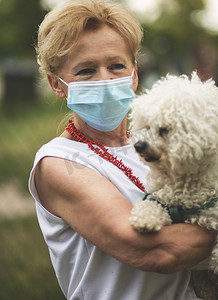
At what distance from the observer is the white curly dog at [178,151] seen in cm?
186

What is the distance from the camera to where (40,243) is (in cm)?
580

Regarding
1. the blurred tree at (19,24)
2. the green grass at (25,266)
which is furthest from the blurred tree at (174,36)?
the green grass at (25,266)

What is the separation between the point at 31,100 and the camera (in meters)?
20.4

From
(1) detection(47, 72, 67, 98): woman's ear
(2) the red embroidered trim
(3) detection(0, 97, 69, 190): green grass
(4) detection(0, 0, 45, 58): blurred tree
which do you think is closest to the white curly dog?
(2) the red embroidered trim

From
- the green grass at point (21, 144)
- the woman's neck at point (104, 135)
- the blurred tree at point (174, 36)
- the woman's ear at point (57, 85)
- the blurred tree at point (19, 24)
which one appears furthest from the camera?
the blurred tree at point (174, 36)

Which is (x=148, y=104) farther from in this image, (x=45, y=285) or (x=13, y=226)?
(x=13, y=226)

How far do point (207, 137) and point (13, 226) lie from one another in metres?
5.20

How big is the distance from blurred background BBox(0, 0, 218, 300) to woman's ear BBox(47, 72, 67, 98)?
0.75 feet

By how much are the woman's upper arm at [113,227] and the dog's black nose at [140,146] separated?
0.88 ft

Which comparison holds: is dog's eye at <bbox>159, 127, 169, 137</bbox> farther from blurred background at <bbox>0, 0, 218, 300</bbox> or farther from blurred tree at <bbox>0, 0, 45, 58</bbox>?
blurred tree at <bbox>0, 0, 45, 58</bbox>

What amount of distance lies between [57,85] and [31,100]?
1822cm

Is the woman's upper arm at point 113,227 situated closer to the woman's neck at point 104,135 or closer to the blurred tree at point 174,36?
the woman's neck at point 104,135

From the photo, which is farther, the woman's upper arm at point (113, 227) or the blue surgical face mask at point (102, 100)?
the blue surgical face mask at point (102, 100)

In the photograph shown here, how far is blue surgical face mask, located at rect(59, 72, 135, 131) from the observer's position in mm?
2438
